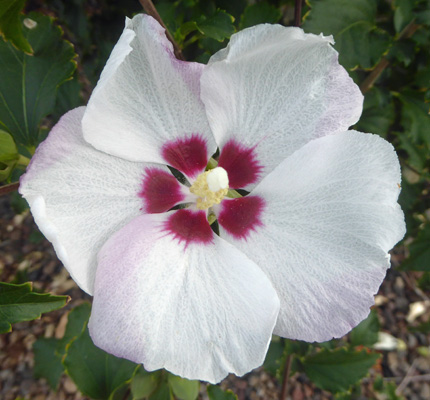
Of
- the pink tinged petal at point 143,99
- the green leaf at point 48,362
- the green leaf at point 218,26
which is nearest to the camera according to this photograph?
the pink tinged petal at point 143,99

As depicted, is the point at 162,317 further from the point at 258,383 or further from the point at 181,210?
the point at 258,383

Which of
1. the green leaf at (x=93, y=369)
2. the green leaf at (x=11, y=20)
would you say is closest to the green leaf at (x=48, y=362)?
the green leaf at (x=93, y=369)

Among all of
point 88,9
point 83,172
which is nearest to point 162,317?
point 83,172

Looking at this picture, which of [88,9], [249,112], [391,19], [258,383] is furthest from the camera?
[258,383]

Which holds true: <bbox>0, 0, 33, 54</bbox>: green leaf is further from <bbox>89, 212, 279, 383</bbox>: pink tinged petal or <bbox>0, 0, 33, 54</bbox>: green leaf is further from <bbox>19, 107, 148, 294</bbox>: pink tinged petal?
<bbox>89, 212, 279, 383</bbox>: pink tinged petal

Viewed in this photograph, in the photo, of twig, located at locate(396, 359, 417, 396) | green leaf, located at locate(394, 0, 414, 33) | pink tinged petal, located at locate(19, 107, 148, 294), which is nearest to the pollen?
pink tinged petal, located at locate(19, 107, 148, 294)

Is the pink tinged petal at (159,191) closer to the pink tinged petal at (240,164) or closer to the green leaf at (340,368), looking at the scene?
the pink tinged petal at (240,164)

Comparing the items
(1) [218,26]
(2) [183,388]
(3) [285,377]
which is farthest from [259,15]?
(3) [285,377]
